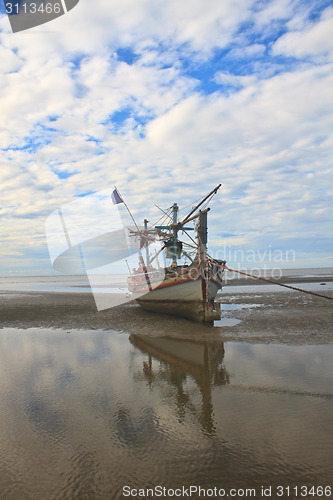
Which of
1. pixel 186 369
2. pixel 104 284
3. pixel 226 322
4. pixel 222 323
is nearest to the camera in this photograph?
pixel 186 369

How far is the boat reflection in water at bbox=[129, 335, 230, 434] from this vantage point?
704 cm

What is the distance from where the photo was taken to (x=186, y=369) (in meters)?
9.82

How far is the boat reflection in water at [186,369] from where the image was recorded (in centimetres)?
704

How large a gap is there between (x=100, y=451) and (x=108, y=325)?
13.7m

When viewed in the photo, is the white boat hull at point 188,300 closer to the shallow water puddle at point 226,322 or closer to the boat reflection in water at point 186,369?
the shallow water puddle at point 226,322

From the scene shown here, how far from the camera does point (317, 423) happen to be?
605cm

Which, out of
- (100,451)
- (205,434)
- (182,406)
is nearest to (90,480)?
(100,451)
